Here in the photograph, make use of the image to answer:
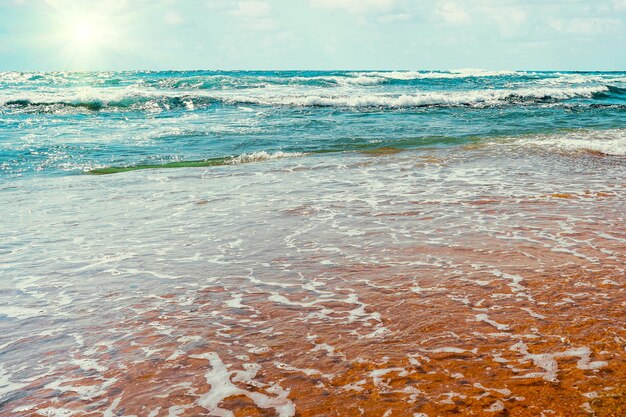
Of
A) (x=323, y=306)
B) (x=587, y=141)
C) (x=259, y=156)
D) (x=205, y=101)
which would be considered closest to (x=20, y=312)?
(x=323, y=306)

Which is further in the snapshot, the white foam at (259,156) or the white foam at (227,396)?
Answer: the white foam at (259,156)

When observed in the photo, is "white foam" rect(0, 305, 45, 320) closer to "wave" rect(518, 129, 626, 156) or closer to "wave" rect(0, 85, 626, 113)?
"wave" rect(518, 129, 626, 156)

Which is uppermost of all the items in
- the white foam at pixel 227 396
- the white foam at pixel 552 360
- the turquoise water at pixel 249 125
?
the turquoise water at pixel 249 125

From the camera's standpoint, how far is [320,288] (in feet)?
16.5

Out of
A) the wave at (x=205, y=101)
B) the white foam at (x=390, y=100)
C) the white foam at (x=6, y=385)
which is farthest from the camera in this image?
the white foam at (x=390, y=100)

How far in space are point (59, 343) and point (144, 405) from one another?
1.26 metres

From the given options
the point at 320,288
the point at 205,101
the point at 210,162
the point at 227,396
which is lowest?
the point at 227,396

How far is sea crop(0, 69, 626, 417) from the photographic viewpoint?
3344 millimetres

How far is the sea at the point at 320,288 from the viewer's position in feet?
11.0

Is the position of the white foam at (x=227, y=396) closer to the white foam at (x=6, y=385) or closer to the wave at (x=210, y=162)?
the white foam at (x=6, y=385)

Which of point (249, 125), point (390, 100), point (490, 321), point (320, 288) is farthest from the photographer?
point (390, 100)

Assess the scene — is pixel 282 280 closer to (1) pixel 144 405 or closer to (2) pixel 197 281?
(2) pixel 197 281

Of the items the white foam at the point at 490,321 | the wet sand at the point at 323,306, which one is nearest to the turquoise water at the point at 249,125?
the wet sand at the point at 323,306

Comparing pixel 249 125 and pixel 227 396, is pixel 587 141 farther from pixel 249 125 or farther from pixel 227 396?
pixel 227 396
